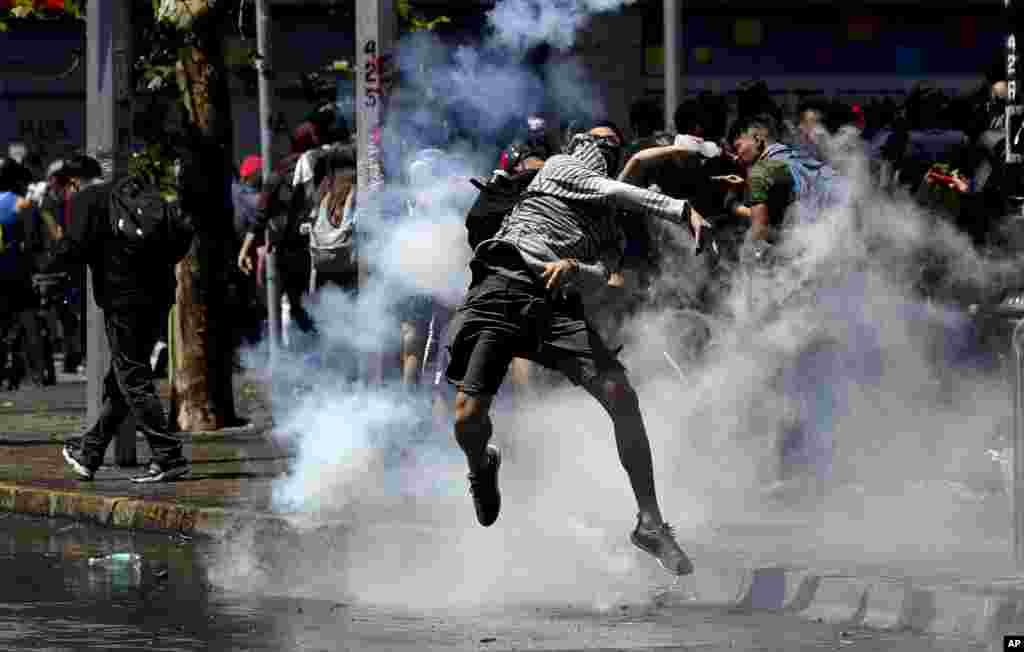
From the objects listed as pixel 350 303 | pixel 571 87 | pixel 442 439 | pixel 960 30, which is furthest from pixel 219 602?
pixel 960 30

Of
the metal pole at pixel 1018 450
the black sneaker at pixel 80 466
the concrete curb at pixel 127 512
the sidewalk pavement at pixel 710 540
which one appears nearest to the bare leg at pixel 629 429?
the sidewalk pavement at pixel 710 540

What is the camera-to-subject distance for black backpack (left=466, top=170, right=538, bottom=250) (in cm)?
1073

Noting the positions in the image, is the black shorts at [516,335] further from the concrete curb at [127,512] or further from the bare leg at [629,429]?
the concrete curb at [127,512]

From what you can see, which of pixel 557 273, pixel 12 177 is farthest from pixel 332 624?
pixel 12 177

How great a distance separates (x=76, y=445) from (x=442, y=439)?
2302mm

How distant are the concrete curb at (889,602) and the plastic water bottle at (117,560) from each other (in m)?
2.98

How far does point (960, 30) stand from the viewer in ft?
94.4

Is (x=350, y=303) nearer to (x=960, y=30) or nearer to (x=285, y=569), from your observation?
(x=285, y=569)

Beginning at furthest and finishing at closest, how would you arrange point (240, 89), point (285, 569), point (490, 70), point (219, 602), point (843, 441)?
point (240, 89) → point (843, 441) → point (490, 70) → point (285, 569) → point (219, 602)

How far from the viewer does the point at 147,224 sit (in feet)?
42.1

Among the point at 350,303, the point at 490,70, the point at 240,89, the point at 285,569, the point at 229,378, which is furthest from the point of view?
the point at 240,89

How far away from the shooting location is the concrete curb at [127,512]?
1152 centimetres

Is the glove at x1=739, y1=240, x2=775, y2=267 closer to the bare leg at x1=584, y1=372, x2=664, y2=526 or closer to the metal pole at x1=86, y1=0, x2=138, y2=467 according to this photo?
the bare leg at x1=584, y1=372, x2=664, y2=526

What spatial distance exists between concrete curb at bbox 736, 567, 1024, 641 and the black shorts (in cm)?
106
